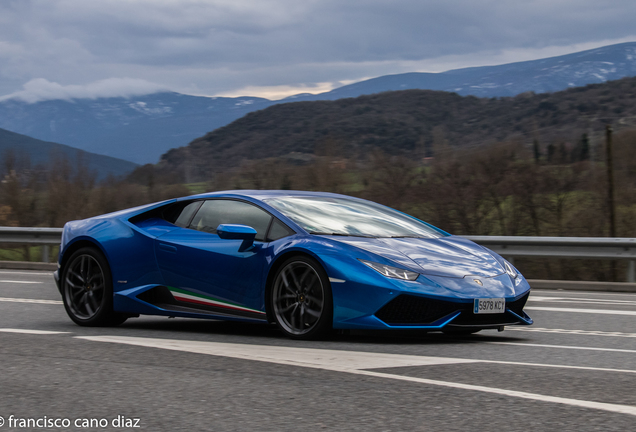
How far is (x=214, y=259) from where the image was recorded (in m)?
6.41

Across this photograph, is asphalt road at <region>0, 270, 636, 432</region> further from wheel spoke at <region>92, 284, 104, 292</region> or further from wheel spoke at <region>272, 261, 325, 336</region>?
wheel spoke at <region>92, 284, 104, 292</region>

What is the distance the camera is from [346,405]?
12.1ft

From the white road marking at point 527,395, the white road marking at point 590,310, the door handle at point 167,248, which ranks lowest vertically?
the white road marking at point 590,310

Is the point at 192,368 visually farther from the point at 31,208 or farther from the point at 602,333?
the point at 31,208

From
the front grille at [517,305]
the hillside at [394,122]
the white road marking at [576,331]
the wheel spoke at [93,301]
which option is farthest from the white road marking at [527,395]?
the hillside at [394,122]

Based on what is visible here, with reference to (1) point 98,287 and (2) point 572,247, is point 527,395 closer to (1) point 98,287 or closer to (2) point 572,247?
(1) point 98,287

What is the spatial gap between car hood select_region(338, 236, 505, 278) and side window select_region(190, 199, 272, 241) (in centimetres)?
81

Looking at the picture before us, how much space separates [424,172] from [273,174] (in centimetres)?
901

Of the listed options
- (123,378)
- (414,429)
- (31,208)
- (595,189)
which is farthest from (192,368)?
(31,208)

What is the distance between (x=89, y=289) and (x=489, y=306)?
143 inches

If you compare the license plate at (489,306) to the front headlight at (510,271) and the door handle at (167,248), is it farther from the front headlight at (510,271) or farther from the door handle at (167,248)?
the door handle at (167,248)

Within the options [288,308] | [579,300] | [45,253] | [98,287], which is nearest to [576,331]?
[288,308]

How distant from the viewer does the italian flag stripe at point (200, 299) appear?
623 cm

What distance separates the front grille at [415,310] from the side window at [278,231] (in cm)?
108
